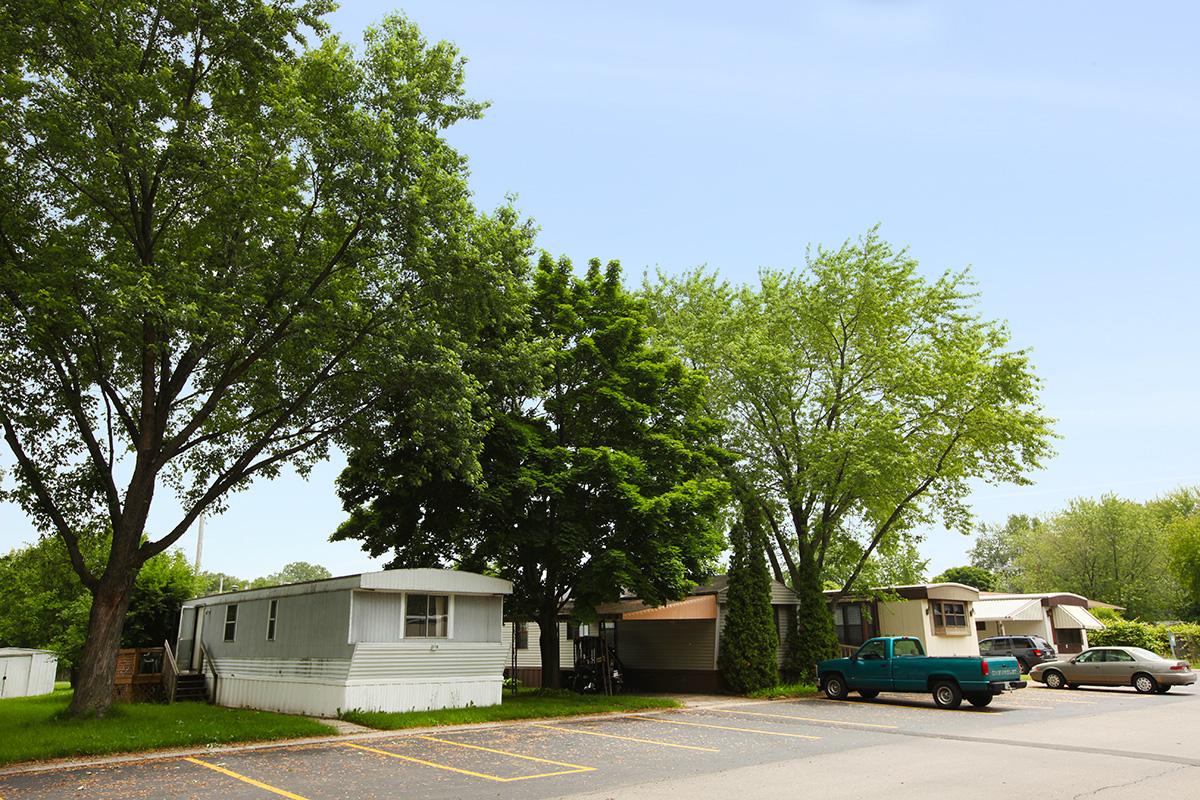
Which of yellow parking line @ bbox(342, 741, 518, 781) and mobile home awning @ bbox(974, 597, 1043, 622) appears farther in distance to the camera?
mobile home awning @ bbox(974, 597, 1043, 622)

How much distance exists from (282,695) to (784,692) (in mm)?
15190

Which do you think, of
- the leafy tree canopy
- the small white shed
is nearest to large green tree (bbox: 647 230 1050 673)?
the small white shed

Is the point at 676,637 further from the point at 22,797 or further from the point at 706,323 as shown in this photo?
the point at 22,797

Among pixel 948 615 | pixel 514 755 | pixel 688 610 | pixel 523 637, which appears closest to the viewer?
pixel 514 755

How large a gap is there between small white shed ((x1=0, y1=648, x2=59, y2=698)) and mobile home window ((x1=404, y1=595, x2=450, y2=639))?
990 inches

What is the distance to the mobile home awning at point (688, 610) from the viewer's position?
2670cm

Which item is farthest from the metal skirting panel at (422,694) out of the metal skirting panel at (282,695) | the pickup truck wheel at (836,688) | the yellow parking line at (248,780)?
the pickup truck wheel at (836,688)

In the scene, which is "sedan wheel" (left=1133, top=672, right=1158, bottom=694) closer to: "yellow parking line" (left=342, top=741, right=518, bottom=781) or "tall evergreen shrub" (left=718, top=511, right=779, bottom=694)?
"tall evergreen shrub" (left=718, top=511, right=779, bottom=694)

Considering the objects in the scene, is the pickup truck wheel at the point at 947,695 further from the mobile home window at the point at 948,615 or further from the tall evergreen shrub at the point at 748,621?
the mobile home window at the point at 948,615

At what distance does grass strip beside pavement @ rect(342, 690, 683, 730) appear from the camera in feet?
55.5

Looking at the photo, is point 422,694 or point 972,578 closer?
point 422,694

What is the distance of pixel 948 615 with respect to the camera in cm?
3192

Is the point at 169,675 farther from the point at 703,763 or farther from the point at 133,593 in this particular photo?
the point at 703,763

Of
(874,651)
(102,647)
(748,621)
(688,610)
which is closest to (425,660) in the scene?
(102,647)
